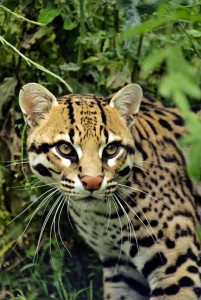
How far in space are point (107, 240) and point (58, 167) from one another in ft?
2.35

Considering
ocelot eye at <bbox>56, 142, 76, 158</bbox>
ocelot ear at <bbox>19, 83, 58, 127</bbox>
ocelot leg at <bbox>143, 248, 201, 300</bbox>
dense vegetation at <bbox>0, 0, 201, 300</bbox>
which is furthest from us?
dense vegetation at <bbox>0, 0, 201, 300</bbox>

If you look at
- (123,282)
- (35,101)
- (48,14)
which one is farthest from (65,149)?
(48,14)

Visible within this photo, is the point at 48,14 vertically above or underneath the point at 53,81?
above

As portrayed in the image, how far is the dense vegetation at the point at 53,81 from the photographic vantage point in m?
5.81

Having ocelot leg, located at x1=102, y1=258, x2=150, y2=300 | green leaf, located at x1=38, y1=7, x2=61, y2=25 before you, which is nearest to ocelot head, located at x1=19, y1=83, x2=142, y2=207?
ocelot leg, located at x1=102, y1=258, x2=150, y2=300

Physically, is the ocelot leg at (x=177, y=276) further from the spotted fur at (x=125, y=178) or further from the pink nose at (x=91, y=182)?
the pink nose at (x=91, y=182)

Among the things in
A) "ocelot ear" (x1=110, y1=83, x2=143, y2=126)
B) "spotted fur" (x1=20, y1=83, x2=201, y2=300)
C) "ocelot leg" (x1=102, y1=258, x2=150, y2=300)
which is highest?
"ocelot ear" (x1=110, y1=83, x2=143, y2=126)

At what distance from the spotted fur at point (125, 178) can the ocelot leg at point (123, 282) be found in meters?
0.01

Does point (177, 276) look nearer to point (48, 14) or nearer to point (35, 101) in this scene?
point (35, 101)

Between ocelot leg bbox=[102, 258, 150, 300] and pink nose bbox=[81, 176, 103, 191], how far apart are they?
3.65 feet

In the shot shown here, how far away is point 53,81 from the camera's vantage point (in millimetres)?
6004

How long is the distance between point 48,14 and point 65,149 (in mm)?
1604

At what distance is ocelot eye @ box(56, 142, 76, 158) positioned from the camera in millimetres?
4238

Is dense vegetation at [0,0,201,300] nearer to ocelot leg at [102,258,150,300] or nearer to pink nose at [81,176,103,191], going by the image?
ocelot leg at [102,258,150,300]
